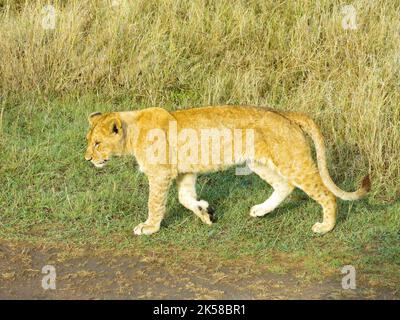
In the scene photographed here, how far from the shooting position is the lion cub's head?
5.57 meters

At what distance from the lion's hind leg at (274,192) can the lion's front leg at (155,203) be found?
719 millimetres

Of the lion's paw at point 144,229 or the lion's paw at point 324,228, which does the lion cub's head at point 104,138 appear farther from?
the lion's paw at point 324,228

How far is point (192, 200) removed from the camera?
5.79 metres

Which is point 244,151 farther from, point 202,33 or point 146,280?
point 202,33

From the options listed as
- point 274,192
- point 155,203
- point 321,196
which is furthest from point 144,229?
point 321,196

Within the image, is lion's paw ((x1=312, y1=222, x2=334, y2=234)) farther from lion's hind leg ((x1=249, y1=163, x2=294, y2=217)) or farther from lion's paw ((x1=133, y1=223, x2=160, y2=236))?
lion's paw ((x1=133, y1=223, x2=160, y2=236))

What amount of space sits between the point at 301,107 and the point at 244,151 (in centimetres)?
186

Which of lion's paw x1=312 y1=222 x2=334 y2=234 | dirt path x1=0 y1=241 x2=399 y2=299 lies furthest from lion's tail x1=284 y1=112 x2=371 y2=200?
dirt path x1=0 y1=241 x2=399 y2=299

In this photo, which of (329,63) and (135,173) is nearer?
(135,173)

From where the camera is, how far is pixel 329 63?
7.88 metres

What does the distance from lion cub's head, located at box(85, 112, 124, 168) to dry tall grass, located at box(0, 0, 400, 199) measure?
214cm

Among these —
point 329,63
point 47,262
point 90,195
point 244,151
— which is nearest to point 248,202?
point 244,151

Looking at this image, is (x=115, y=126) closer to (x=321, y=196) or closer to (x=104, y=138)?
(x=104, y=138)

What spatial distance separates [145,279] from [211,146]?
47.0 inches
